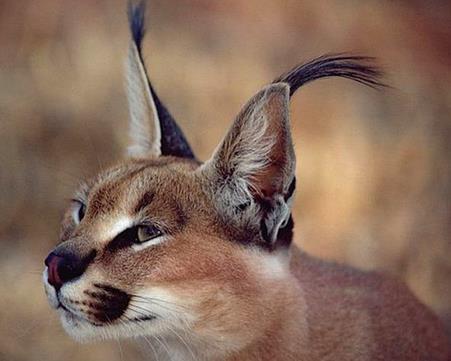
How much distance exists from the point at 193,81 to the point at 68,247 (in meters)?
1.96

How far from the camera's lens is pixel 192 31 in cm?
367

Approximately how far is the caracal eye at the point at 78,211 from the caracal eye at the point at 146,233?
17cm

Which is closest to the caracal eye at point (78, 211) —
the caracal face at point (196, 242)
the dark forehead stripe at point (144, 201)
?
the caracal face at point (196, 242)

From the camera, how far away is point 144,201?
176 centimetres

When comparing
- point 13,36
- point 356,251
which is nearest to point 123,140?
point 13,36

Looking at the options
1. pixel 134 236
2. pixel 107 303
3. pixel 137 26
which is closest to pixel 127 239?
pixel 134 236

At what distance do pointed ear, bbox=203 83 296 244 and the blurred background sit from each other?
1.38 m

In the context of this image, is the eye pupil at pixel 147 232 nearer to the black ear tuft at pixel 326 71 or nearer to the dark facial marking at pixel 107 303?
the dark facial marking at pixel 107 303

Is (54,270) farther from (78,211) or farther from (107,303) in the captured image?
(78,211)

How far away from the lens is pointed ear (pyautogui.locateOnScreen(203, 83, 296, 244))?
5.63 ft

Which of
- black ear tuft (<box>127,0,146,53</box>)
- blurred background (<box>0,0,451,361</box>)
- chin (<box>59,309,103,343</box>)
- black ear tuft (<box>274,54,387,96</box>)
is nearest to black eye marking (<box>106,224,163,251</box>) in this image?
chin (<box>59,309,103,343</box>)

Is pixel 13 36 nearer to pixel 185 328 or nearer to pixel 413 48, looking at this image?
pixel 413 48

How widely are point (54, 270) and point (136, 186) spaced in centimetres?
23

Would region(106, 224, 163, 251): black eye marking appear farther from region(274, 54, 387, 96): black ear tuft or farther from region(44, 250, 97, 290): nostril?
region(274, 54, 387, 96): black ear tuft
